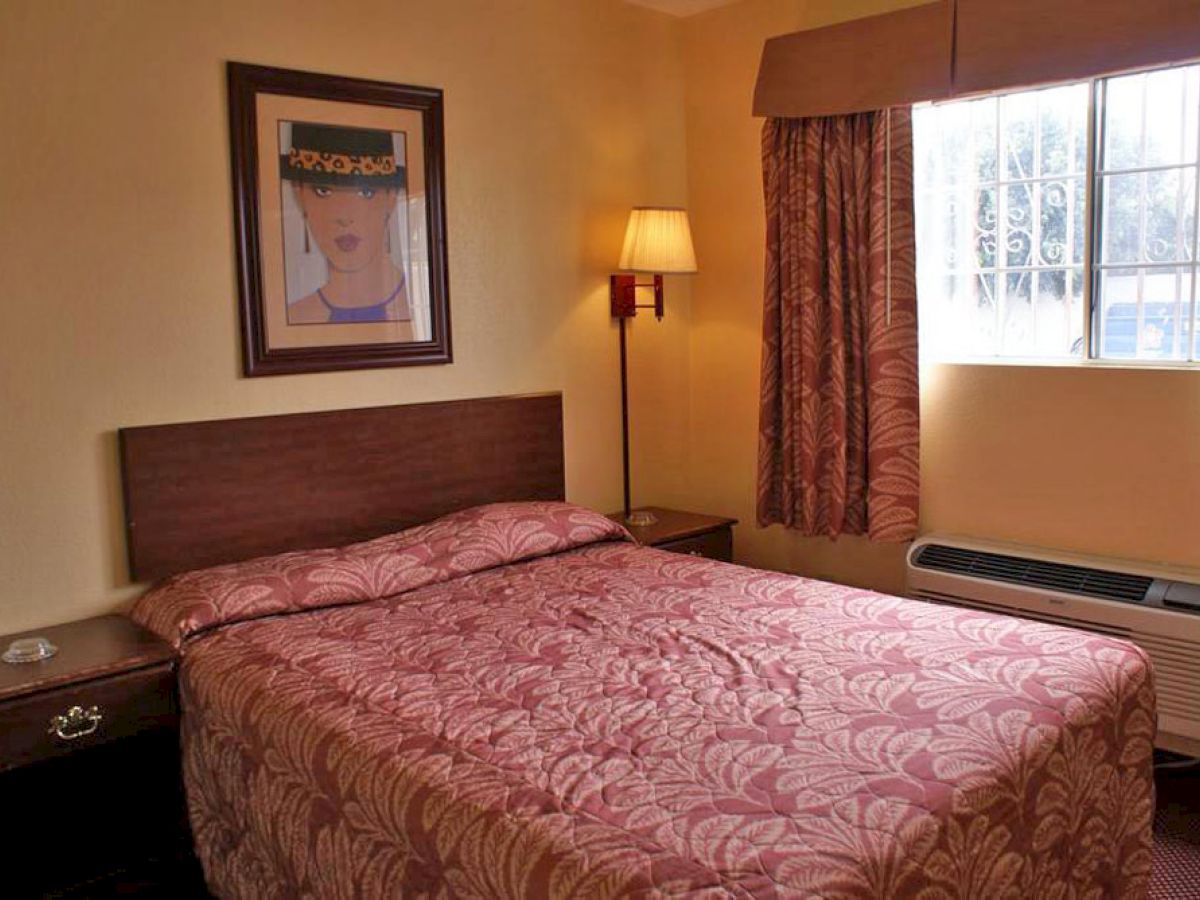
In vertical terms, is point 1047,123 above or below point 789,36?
below

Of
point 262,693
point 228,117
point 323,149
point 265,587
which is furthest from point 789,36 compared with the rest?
point 262,693

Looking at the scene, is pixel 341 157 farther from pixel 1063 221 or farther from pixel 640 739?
pixel 1063 221

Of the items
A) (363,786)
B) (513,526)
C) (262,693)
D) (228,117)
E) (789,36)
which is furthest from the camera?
(789,36)

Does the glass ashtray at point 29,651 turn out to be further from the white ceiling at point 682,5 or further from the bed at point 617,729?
the white ceiling at point 682,5

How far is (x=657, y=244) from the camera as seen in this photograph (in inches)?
140

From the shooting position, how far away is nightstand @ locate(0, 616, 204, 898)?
2.23 meters

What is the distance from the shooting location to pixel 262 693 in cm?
214

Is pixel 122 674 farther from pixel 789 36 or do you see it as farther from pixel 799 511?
pixel 789 36

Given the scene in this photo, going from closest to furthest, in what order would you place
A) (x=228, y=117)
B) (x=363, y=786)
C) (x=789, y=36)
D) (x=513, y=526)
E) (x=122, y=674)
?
1. (x=363, y=786)
2. (x=122, y=674)
3. (x=228, y=117)
4. (x=513, y=526)
5. (x=789, y=36)

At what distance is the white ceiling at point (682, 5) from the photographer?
3.77 meters

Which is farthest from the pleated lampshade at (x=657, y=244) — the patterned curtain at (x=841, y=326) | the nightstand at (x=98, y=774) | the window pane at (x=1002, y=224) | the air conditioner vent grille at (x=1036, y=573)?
the nightstand at (x=98, y=774)

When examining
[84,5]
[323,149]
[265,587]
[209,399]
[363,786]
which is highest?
[84,5]

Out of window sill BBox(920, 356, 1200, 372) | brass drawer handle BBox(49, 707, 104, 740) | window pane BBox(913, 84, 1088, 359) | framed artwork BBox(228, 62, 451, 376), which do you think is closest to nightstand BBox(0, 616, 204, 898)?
brass drawer handle BBox(49, 707, 104, 740)

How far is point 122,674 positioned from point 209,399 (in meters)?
0.81
